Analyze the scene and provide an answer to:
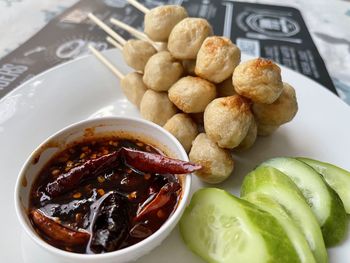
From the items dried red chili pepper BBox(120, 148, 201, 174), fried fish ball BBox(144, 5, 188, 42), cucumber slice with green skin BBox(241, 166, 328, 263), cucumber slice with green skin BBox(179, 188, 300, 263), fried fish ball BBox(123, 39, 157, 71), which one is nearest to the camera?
cucumber slice with green skin BBox(179, 188, 300, 263)

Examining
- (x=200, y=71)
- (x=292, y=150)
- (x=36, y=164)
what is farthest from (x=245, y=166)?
(x=36, y=164)

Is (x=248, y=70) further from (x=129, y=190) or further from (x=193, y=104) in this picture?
(x=129, y=190)

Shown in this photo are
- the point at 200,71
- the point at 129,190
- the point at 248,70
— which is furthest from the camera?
the point at 200,71

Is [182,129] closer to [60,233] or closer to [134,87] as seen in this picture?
[134,87]

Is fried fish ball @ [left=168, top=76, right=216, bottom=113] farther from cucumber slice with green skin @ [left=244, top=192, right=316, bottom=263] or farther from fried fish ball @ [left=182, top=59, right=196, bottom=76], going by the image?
cucumber slice with green skin @ [left=244, top=192, right=316, bottom=263]

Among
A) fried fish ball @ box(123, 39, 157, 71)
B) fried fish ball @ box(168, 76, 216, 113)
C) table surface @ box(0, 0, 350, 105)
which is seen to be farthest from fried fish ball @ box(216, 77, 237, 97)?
table surface @ box(0, 0, 350, 105)
